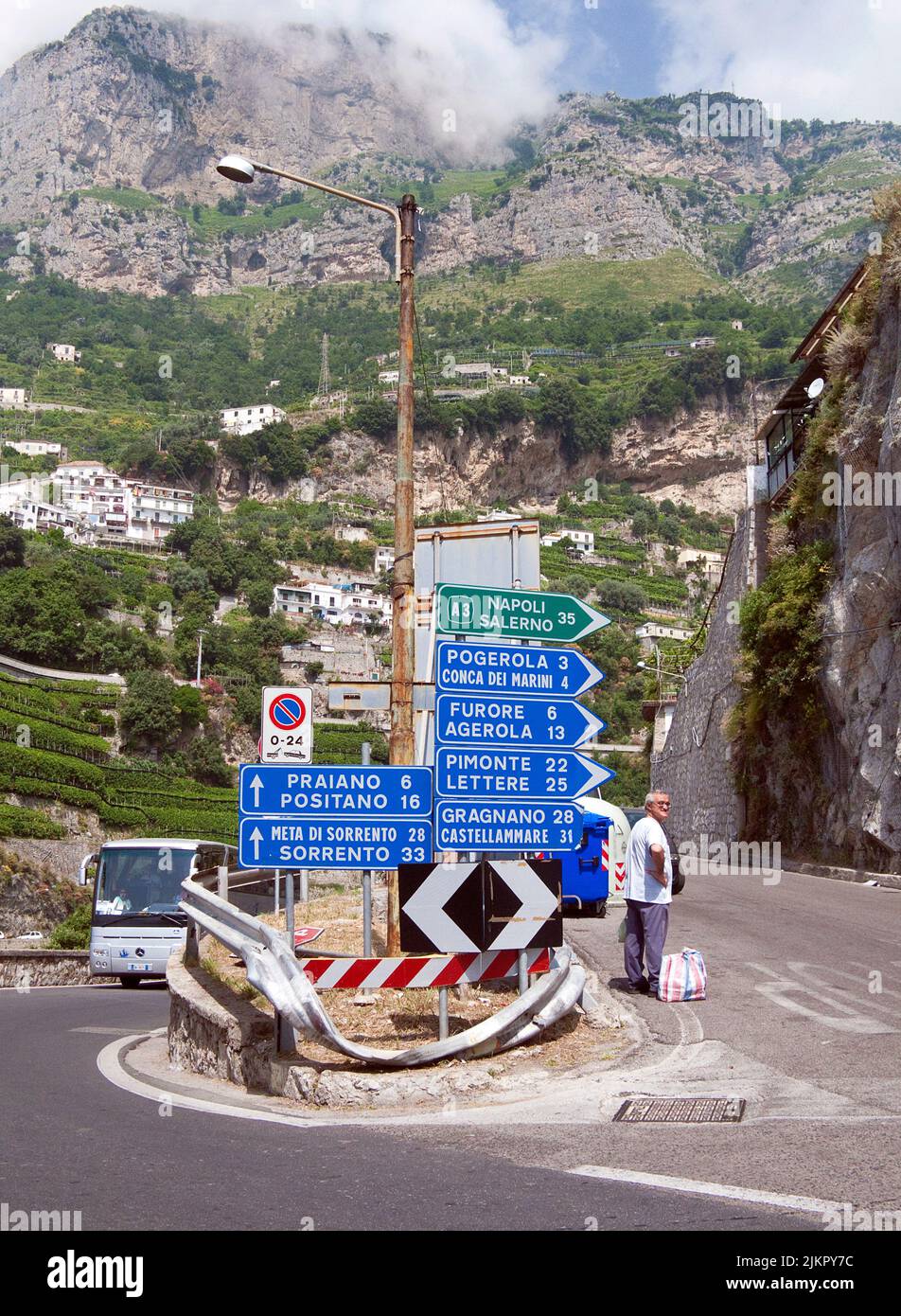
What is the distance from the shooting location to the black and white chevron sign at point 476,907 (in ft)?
25.5

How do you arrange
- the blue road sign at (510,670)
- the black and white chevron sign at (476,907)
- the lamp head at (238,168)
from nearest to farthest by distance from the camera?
the black and white chevron sign at (476,907), the blue road sign at (510,670), the lamp head at (238,168)

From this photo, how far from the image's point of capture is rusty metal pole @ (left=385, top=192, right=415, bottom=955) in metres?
10.2

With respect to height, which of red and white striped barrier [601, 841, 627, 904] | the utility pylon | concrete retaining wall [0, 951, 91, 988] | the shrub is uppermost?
the utility pylon

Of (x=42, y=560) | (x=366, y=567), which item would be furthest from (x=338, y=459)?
(x=42, y=560)

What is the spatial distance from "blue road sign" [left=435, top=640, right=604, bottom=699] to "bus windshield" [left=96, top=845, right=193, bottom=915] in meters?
11.2

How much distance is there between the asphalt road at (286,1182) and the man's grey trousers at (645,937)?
3.46 meters

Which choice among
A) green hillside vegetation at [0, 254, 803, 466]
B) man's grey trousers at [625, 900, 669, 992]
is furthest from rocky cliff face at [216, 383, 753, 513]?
man's grey trousers at [625, 900, 669, 992]

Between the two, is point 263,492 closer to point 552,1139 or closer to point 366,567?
point 366,567

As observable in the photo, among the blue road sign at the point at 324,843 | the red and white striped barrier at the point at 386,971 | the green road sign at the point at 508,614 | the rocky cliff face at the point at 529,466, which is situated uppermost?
the rocky cliff face at the point at 529,466

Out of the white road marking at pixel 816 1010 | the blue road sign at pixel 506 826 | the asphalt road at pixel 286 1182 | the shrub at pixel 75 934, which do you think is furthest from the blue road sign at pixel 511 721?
the shrub at pixel 75 934

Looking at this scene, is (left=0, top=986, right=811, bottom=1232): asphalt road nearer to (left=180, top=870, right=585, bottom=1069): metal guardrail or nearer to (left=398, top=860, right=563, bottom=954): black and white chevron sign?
(left=180, top=870, right=585, bottom=1069): metal guardrail

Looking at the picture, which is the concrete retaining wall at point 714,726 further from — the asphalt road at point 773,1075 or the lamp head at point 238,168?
the lamp head at point 238,168

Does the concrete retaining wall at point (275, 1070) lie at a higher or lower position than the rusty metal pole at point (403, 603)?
lower

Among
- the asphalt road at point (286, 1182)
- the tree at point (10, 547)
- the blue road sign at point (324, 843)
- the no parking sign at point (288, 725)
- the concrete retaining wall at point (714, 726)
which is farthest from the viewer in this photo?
the tree at point (10, 547)
